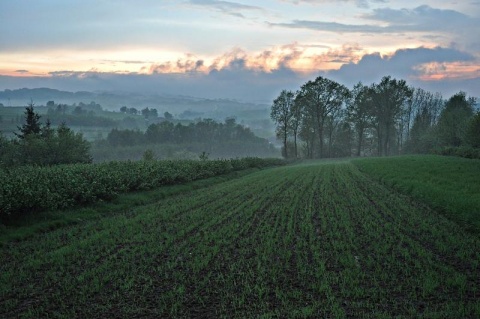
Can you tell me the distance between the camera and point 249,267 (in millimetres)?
10266

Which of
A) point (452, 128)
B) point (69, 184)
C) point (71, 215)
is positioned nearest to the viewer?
point (71, 215)

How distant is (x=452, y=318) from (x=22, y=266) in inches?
456

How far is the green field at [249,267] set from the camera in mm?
7832

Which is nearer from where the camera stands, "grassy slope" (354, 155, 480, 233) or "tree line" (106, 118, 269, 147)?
"grassy slope" (354, 155, 480, 233)

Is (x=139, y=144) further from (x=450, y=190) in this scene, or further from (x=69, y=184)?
(x=450, y=190)

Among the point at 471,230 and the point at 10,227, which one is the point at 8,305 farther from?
the point at 471,230

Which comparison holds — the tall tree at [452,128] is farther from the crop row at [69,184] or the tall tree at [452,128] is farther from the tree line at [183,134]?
the tree line at [183,134]

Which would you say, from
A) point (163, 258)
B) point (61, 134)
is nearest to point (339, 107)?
point (61, 134)

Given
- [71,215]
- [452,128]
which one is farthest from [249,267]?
[452,128]

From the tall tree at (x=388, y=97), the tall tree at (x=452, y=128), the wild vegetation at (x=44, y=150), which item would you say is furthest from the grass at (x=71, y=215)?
the tall tree at (x=388, y=97)

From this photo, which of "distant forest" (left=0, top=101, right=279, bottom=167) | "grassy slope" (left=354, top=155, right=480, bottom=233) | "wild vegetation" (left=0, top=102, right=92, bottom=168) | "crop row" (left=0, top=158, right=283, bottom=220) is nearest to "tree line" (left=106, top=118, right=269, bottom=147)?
"distant forest" (left=0, top=101, right=279, bottom=167)

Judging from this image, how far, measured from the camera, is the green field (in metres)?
7.83

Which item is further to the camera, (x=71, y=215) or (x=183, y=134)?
(x=183, y=134)

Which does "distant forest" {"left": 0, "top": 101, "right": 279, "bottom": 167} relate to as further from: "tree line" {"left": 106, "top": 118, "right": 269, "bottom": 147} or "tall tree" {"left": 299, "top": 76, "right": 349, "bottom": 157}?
"tall tree" {"left": 299, "top": 76, "right": 349, "bottom": 157}
